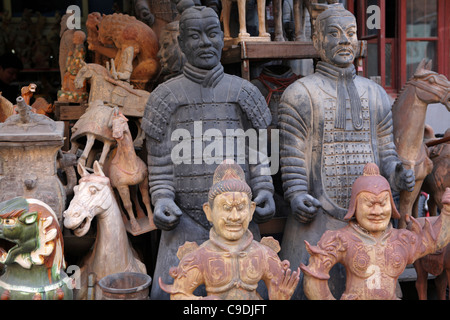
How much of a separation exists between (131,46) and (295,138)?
5.85 feet

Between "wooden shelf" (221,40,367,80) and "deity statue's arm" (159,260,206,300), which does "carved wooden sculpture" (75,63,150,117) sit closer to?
"wooden shelf" (221,40,367,80)

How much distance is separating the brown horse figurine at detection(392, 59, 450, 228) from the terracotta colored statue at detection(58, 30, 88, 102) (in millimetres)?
2511

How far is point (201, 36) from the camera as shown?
379 cm

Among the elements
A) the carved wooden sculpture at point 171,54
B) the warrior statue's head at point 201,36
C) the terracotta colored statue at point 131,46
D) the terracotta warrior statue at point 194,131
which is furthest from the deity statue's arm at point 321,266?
the terracotta colored statue at point 131,46

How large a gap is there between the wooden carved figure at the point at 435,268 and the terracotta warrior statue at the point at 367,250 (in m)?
0.34

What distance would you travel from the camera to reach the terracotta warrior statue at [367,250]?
335 cm

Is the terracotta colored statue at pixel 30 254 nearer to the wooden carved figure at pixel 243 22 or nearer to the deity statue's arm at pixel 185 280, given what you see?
the deity statue's arm at pixel 185 280

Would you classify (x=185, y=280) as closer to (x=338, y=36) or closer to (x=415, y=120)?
(x=338, y=36)

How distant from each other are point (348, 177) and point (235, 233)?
3.50 ft

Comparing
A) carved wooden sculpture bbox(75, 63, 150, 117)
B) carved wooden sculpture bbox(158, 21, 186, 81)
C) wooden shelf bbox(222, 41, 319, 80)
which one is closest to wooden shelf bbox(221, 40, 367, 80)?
wooden shelf bbox(222, 41, 319, 80)

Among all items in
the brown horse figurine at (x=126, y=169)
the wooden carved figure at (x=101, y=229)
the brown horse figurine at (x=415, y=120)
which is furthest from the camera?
the brown horse figurine at (x=415, y=120)

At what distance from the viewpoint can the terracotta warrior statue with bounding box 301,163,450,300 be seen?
11.0 ft

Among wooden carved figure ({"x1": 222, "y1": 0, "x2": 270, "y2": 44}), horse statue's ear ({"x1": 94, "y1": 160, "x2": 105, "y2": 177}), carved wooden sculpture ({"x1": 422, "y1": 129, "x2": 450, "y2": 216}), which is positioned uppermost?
wooden carved figure ({"x1": 222, "y1": 0, "x2": 270, "y2": 44})

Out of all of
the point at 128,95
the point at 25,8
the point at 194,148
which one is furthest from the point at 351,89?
the point at 25,8
